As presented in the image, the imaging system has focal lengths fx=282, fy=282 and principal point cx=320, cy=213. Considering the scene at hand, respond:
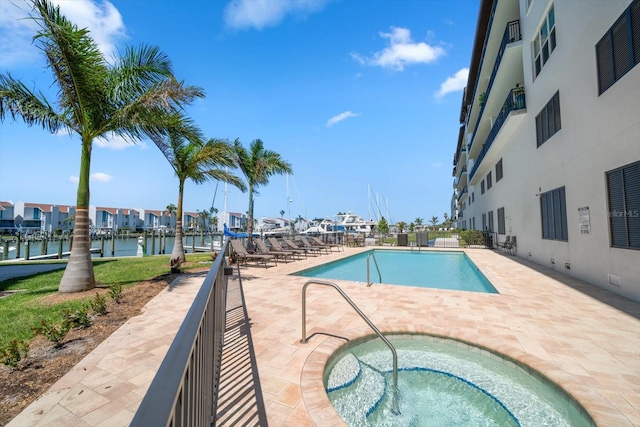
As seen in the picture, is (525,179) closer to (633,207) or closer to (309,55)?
(633,207)

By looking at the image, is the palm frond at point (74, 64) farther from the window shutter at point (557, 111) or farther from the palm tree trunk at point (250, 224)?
the window shutter at point (557, 111)

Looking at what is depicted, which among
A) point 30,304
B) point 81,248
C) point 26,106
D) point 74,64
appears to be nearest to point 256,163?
point 74,64

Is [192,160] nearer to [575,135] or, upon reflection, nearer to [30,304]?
[30,304]

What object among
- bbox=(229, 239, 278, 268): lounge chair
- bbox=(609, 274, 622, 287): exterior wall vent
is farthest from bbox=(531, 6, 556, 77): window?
bbox=(229, 239, 278, 268): lounge chair

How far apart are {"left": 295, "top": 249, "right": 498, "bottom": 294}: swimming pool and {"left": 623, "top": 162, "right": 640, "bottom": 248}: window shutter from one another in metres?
2.98

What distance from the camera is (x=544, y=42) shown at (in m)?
10.5

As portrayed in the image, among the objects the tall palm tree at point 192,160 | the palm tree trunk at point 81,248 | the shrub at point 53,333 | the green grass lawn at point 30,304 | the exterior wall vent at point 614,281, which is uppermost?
the tall palm tree at point 192,160

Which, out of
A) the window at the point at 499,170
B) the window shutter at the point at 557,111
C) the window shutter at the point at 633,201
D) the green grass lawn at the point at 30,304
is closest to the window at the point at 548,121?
the window shutter at the point at 557,111

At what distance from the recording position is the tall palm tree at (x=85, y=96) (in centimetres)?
639

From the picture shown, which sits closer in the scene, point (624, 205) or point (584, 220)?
point (624, 205)

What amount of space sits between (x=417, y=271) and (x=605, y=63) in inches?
353

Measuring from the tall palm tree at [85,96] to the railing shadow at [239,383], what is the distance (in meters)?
5.02

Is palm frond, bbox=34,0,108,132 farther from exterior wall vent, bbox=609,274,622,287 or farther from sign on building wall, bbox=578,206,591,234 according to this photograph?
exterior wall vent, bbox=609,274,622,287

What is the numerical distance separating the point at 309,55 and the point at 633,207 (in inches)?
775
